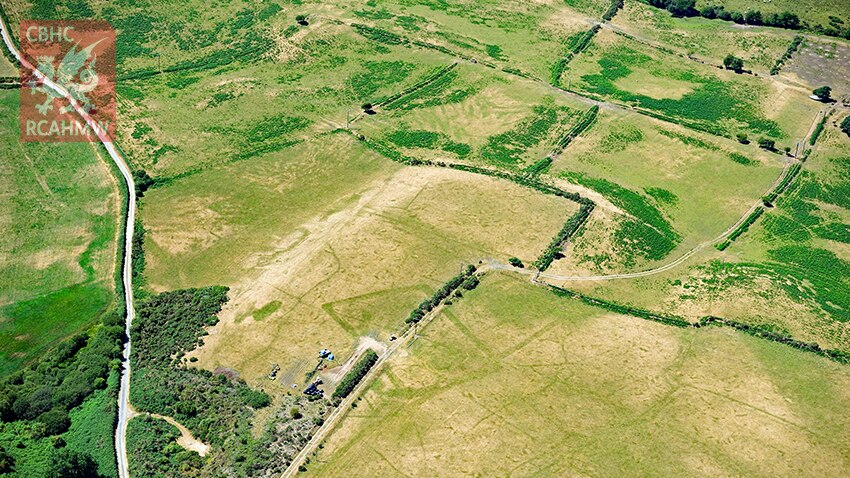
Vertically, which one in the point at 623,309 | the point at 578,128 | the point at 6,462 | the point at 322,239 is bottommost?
the point at 623,309

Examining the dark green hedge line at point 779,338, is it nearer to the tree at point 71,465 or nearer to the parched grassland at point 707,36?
the tree at point 71,465

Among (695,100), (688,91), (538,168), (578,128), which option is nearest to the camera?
(538,168)

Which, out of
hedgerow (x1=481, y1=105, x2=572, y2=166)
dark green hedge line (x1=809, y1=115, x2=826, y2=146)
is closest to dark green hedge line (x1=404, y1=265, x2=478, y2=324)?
hedgerow (x1=481, y1=105, x2=572, y2=166)

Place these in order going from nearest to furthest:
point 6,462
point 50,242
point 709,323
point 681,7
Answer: point 6,462 < point 709,323 < point 50,242 < point 681,7

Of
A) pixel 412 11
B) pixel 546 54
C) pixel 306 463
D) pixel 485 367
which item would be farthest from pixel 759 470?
pixel 412 11

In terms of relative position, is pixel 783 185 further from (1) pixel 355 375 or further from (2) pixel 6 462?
(2) pixel 6 462

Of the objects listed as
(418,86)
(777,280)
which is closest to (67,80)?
(418,86)

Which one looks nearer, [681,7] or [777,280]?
[777,280]
